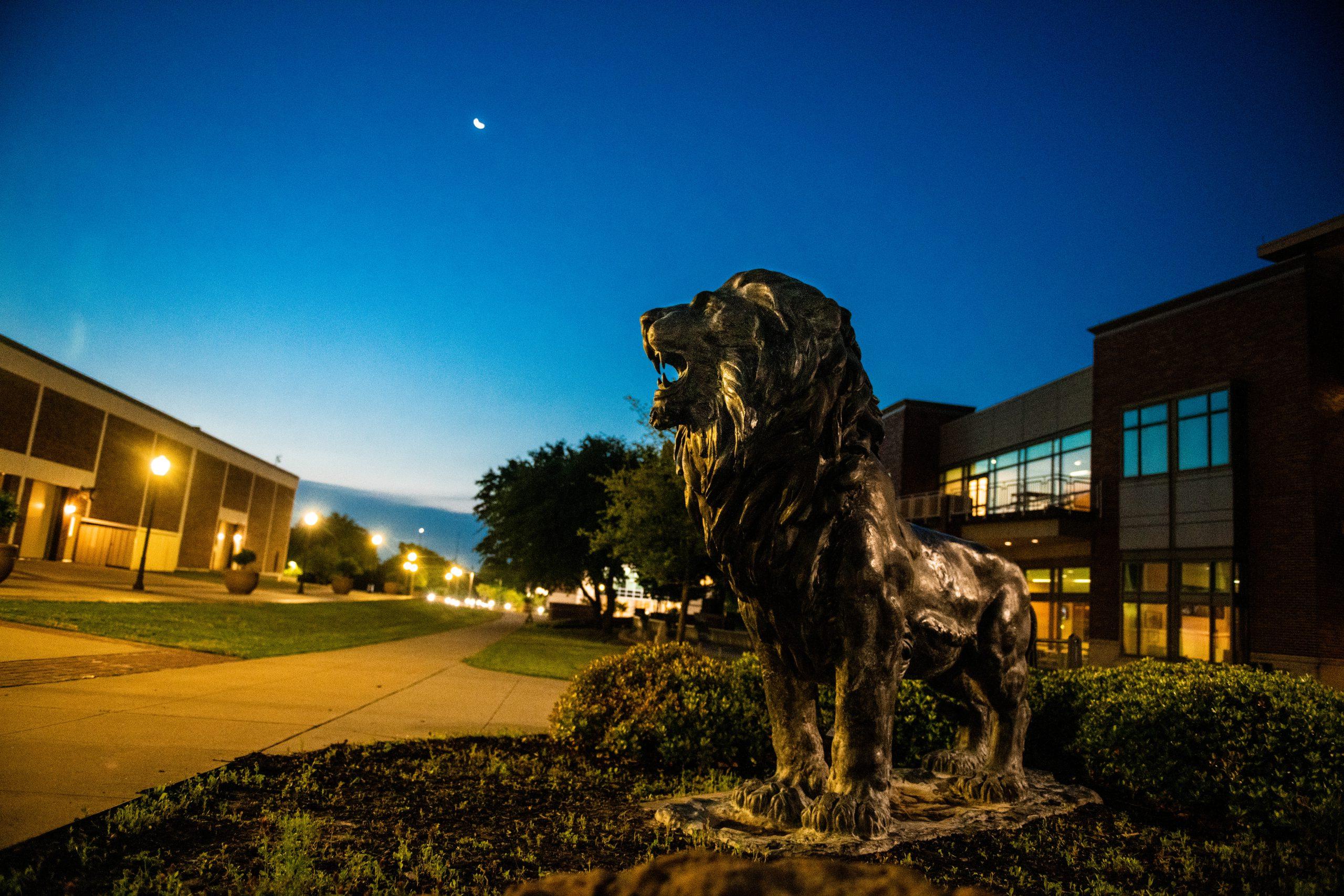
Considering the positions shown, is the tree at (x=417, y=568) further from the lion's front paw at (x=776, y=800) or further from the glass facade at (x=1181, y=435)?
the lion's front paw at (x=776, y=800)

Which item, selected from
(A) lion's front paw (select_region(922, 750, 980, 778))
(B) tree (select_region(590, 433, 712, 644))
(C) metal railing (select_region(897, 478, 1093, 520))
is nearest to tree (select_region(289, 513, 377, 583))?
(B) tree (select_region(590, 433, 712, 644))

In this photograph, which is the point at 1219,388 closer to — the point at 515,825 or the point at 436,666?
the point at 436,666

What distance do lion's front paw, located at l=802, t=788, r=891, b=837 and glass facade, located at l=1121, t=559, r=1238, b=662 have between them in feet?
69.9

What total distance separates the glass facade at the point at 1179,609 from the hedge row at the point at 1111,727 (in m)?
18.1

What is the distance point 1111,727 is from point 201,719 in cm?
651

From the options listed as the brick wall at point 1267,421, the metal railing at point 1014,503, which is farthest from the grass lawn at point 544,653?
the brick wall at point 1267,421

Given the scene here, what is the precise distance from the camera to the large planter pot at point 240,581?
25.6m

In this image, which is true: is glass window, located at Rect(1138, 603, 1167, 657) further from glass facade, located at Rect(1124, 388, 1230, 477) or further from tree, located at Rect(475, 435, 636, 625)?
tree, located at Rect(475, 435, 636, 625)

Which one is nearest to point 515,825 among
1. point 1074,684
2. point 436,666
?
point 1074,684

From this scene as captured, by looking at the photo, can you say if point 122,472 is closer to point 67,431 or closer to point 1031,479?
point 67,431

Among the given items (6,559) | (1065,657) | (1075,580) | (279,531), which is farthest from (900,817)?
(279,531)

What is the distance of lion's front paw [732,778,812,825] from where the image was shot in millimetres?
3406

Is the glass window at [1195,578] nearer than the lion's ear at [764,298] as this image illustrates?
No

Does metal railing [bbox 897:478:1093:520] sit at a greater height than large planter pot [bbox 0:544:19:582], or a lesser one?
greater
